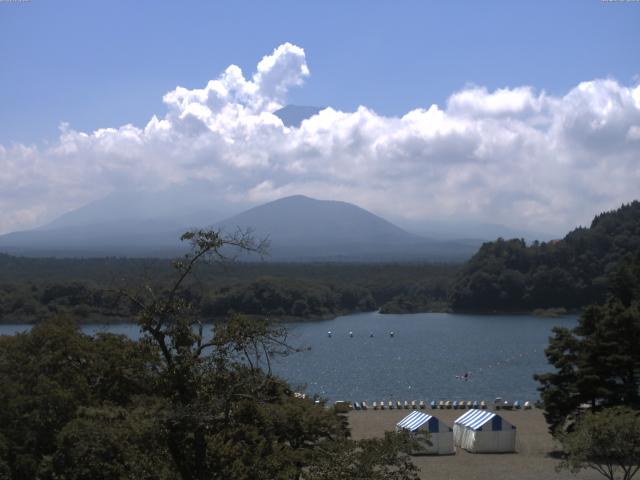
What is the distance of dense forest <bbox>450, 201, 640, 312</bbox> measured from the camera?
54281mm

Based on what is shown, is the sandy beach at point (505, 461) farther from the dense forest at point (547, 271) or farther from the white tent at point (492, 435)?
the dense forest at point (547, 271)

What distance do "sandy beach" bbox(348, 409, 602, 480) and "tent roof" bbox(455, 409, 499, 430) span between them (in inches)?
21.0

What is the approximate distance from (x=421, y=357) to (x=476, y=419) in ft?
62.9

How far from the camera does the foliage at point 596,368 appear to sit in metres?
14.3

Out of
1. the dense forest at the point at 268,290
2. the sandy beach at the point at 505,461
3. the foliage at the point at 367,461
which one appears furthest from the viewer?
the dense forest at the point at 268,290

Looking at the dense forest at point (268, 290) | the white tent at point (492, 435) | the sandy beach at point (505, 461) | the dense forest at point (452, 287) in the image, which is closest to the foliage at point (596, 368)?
the sandy beach at point (505, 461)

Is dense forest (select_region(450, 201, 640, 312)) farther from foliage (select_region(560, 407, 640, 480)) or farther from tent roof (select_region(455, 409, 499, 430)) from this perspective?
foliage (select_region(560, 407, 640, 480))

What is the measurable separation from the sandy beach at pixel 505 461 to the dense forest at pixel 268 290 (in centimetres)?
1799

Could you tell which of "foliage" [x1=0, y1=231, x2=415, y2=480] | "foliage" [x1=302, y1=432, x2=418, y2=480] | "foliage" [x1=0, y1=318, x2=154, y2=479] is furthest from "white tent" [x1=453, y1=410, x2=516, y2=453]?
"foliage" [x1=302, y1=432, x2=418, y2=480]

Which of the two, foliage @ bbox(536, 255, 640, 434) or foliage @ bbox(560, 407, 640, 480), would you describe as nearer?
foliage @ bbox(560, 407, 640, 480)

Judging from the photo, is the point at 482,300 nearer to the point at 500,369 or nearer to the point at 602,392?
the point at 500,369

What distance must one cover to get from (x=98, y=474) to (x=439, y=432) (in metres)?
9.48

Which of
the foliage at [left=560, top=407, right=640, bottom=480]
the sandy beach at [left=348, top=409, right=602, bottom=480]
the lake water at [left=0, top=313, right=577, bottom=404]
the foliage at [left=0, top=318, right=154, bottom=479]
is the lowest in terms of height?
the lake water at [left=0, top=313, right=577, bottom=404]

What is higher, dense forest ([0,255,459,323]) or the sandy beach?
dense forest ([0,255,459,323])
